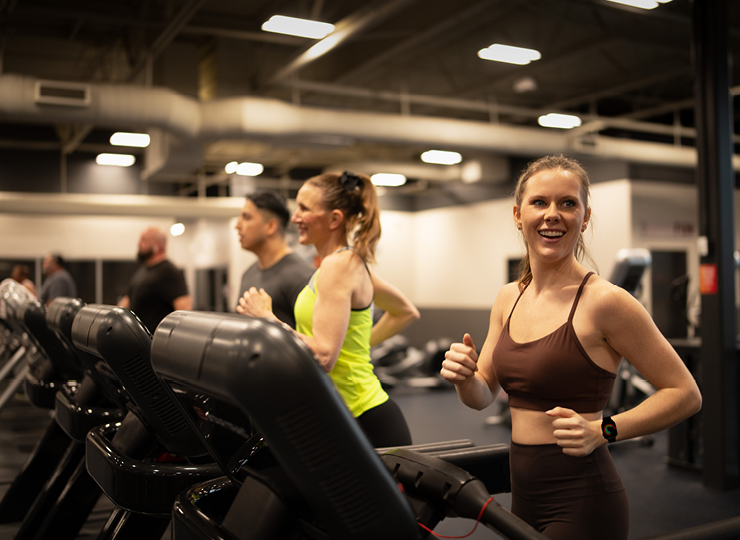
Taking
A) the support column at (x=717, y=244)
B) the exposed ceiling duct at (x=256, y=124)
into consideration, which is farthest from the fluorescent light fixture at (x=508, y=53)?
the support column at (x=717, y=244)

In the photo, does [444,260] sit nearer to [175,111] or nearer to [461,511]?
Answer: [175,111]

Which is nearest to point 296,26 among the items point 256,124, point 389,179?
point 256,124

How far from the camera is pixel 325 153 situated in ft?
40.2

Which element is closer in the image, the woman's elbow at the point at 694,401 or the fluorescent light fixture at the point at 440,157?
the woman's elbow at the point at 694,401

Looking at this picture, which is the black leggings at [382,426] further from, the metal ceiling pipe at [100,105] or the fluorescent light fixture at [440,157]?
the fluorescent light fixture at [440,157]

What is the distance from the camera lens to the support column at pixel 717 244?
157 inches

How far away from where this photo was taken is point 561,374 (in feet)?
4.14

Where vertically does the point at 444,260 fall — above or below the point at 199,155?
below

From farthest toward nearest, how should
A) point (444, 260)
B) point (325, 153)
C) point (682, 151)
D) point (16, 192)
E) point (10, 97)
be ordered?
point (444, 260), point (325, 153), point (16, 192), point (682, 151), point (10, 97)

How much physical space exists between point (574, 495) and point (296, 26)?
536 cm

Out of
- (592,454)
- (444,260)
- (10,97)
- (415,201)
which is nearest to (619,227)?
(444,260)

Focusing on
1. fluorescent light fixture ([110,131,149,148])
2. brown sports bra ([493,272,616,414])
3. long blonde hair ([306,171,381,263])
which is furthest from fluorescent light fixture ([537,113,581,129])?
brown sports bra ([493,272,616,414])

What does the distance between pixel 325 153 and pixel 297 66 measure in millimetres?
5098

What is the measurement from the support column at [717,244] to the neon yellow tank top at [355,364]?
9.43ft
